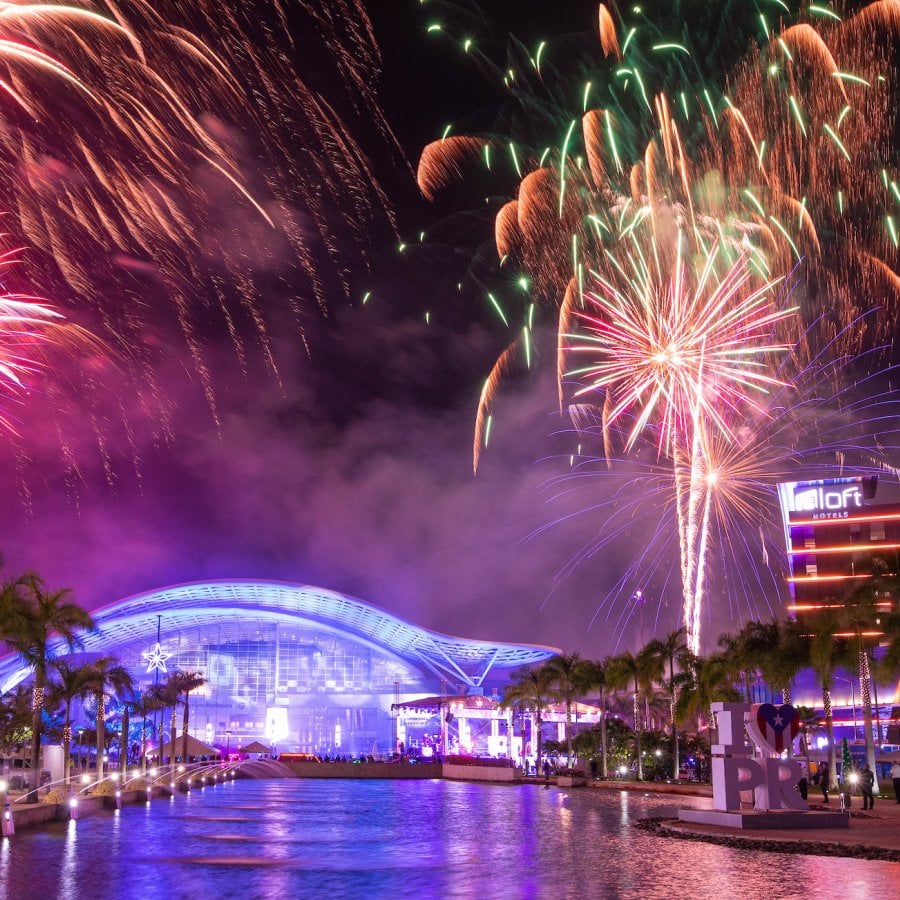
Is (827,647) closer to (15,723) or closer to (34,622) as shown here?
(34,622)

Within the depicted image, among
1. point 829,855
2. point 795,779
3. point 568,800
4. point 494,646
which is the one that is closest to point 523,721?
point 494,646

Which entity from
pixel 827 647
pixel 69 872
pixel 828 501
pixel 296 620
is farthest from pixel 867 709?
pixel 828 501

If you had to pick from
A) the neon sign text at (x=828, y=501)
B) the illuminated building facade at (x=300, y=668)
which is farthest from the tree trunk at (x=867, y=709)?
the neon sign text at (x=828, y=501)

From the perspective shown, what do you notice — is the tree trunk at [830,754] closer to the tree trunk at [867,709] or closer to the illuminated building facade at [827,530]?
the tree trunk at [867,709]

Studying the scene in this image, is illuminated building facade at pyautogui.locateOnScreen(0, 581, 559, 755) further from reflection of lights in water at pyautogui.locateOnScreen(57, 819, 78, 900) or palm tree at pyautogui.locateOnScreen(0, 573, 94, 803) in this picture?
reflection of lights in water at pyautogui.locateOnScreen(57, 819, 78, 900)

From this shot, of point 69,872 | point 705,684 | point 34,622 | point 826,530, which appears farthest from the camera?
point 826,530

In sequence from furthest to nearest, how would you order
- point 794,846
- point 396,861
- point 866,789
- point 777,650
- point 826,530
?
1. point 826,530
2. point 777,650
3. point 866,789
4. point 794,846
5. point 396,861
